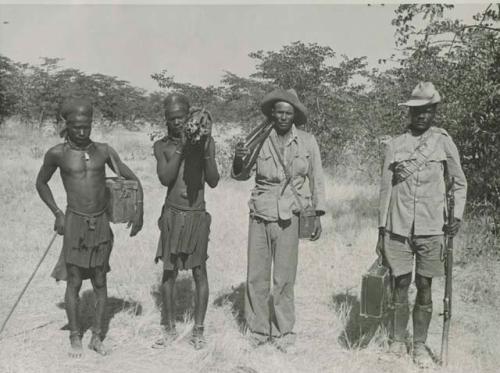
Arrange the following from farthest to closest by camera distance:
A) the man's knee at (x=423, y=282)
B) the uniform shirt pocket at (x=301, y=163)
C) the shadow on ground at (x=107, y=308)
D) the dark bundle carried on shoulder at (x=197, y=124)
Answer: the shadow on ground at (x=107, y=308)
the uniform shirt pocket at (x=301, y=163)
the man's knee at (x=423, y=282)
the dark bundle carried on shoulder at (x=197, y=124)

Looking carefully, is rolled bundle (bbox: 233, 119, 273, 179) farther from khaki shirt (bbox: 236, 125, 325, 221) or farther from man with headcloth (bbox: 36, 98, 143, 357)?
man with headcloth (bbox: 36, 98, 143, 357)

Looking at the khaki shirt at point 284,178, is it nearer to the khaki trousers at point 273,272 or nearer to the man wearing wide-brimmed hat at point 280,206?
the man wearing wide-brimmed hat at point 280,206

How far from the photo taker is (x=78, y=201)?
4094 mm

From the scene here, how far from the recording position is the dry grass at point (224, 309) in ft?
13.6

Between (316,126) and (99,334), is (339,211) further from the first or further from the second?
(99,334)

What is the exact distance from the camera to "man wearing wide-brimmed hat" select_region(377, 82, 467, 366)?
3943 mm

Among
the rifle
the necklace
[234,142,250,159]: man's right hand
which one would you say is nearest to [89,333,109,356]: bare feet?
the necklace

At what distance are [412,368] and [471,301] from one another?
194cm

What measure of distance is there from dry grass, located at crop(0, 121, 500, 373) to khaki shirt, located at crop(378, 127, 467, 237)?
3.25ft

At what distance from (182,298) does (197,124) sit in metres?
2.33

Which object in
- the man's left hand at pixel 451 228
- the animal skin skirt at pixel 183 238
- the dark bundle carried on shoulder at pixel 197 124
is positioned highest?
the dark bundle carried on shoulder at pixel 197 124

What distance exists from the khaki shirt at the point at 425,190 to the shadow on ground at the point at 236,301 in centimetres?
170

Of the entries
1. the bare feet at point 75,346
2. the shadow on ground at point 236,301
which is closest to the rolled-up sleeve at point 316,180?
the shadow on ground at point 236,301

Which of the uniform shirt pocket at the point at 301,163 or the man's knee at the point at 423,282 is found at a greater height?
the uniform shirt pocket at the point at 301,163
